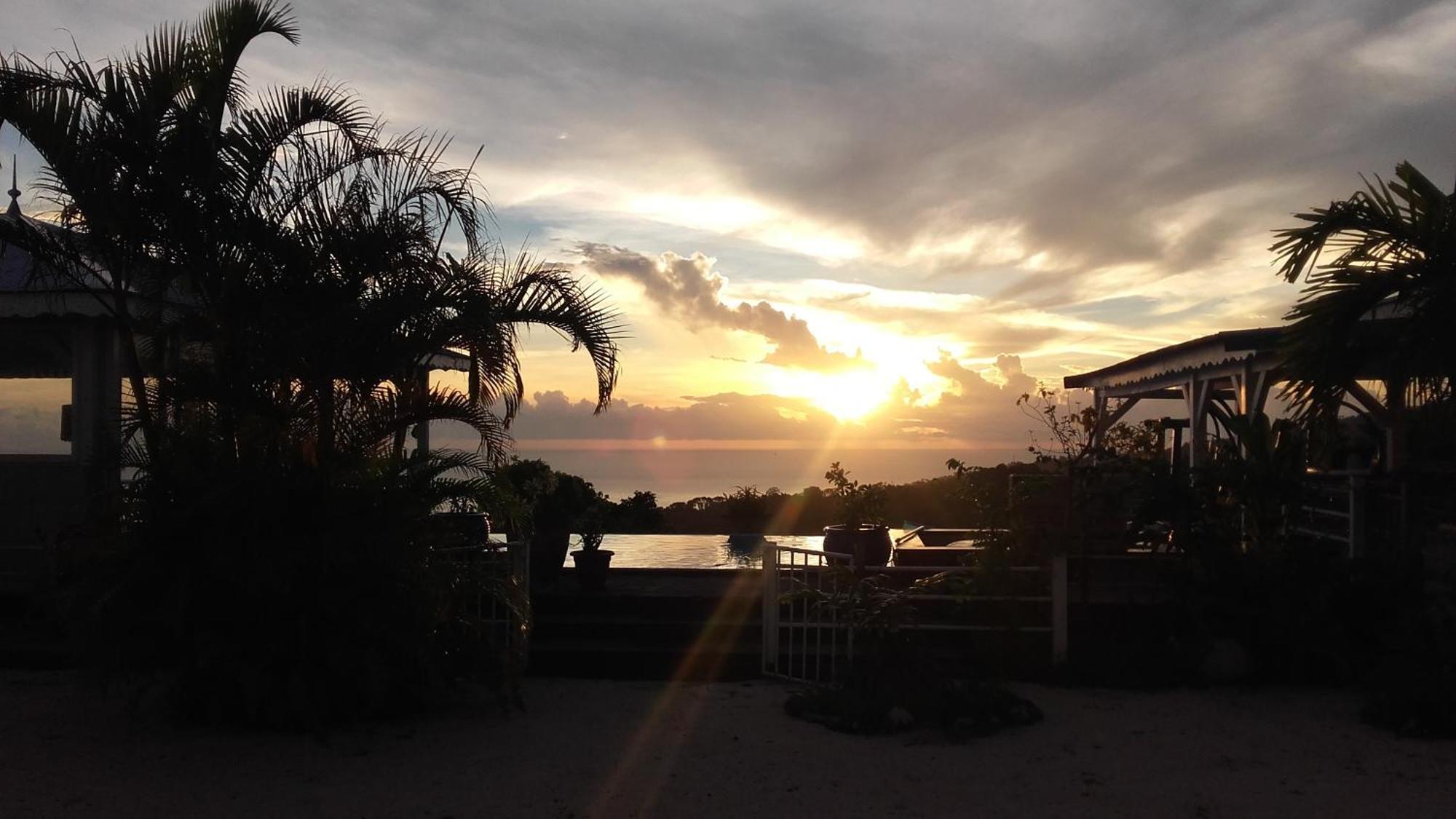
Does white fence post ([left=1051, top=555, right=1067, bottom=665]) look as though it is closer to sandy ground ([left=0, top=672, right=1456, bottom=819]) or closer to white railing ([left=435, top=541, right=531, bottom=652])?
sandy ground ([left=0, top=672, right=1456, bottom=819])

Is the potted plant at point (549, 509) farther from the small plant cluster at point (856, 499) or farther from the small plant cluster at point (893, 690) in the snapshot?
the small plant cluster at point (893, 690)

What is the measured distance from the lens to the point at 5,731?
6.73 metres

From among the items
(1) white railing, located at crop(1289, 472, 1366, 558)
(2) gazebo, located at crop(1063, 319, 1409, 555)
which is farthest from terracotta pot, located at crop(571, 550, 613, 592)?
(1) white railing, located at crop(1289, 472, 1366, 558)

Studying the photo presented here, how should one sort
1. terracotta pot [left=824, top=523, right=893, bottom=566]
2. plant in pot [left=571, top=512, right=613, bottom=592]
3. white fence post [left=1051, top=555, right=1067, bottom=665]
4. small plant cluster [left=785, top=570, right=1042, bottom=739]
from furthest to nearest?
1. terracotta pot [left=824, top=523, right=893, bottom=566]
2. plant in pot [left=571, top=512, right=613, bottom=592]
3. white fence post [left=1051, top=555, right=1067, bottom=665]
4. small plant cluster [left=785, top=570, right=1042, bottom=739]

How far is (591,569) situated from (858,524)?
9.41 ft

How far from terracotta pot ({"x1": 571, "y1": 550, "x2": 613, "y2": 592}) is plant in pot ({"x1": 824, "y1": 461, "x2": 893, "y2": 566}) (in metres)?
2.34

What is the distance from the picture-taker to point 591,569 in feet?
31.8

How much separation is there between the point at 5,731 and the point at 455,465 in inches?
121

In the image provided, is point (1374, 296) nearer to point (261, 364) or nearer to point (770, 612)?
point (770, 612)

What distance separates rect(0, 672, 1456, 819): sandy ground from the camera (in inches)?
213

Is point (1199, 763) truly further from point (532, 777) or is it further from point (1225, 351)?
point (1225, 351)

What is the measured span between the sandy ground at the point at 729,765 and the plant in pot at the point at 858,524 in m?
3.63

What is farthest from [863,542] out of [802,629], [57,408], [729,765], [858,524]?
[57,408]

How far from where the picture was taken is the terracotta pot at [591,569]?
31.8 ft
